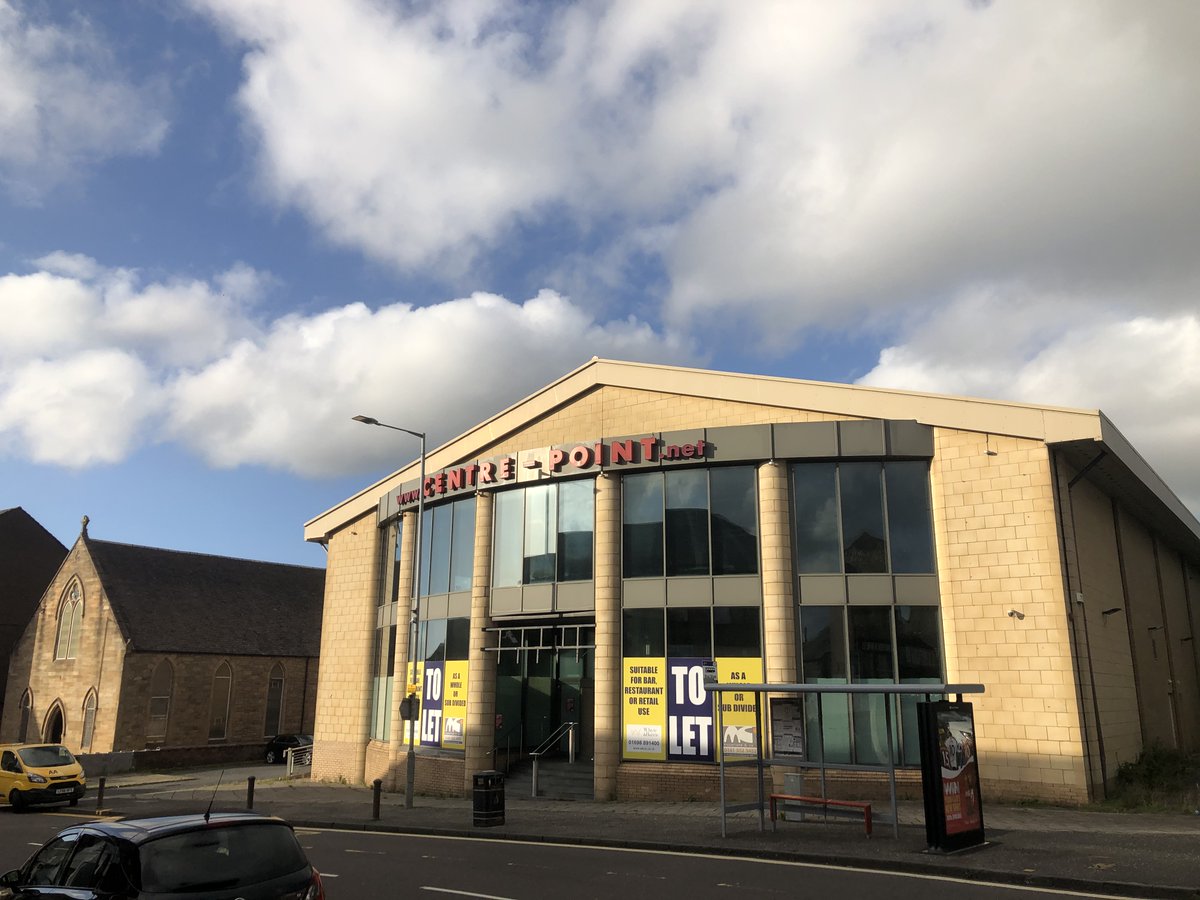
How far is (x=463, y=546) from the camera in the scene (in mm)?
27328

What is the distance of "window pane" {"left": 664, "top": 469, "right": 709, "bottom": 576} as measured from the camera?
910 inches

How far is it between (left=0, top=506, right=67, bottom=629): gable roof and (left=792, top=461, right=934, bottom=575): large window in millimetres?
51737

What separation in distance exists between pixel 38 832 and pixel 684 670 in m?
14.7

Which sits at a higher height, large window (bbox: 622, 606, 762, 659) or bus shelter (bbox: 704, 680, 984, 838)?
large window (bbox: 622, 606, 762, 659)

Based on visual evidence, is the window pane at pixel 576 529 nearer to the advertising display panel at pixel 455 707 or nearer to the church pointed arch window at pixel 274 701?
the advertising display panel at pixel 455 707

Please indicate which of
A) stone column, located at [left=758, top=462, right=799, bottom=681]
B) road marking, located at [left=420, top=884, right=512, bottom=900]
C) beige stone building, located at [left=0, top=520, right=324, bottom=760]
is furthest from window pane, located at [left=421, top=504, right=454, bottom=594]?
beige stone building, located at [left=0, top=520, right=324, bottom=760]

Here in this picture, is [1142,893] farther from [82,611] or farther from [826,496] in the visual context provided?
[82,611]

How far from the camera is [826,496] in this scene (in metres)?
22.4

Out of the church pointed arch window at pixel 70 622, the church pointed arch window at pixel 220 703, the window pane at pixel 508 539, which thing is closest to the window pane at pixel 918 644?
the window pane at pixel 508 539

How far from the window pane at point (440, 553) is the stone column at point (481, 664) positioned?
1.48m

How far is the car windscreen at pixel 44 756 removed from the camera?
83.1ft

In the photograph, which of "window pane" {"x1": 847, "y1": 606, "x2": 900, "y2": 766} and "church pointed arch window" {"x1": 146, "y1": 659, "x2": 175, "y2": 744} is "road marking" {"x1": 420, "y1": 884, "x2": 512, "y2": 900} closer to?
"window pane" {"x1": 847, "y1": 606, "x2": 900, "y2": 766}

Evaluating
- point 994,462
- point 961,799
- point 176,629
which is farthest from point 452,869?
point 176,629

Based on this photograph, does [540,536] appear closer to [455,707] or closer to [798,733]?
[455,707]
